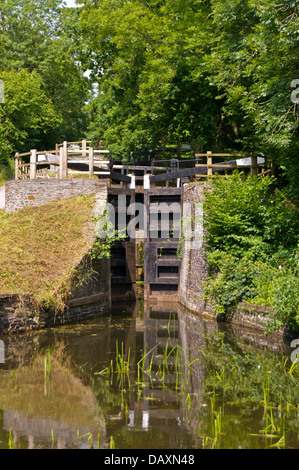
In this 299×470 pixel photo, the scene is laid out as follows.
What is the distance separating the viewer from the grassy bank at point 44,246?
1296 cm

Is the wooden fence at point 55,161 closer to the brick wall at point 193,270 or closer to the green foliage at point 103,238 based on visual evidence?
the green foliage at point 103,238

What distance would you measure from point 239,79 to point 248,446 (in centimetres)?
1302

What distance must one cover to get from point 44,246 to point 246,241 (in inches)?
233

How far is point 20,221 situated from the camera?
16422 mm

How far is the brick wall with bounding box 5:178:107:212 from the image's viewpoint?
57.4ft

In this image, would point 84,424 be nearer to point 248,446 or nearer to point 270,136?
point 248,446

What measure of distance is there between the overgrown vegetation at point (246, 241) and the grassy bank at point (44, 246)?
3.95m

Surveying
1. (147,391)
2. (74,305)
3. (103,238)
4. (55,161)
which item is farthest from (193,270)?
(147,391)

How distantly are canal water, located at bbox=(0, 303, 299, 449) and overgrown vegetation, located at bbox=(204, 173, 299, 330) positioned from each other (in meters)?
1.13

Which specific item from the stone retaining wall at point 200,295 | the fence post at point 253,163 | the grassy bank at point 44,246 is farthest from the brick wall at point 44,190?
the fence post at point 253,163

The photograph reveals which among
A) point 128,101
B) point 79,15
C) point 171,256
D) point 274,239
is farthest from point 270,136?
point 79,15

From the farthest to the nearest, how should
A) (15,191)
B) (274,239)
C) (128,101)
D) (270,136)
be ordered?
(128,101), (15,191), (274,239), (270,136)

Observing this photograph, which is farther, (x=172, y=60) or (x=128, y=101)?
(x=128, y=101)

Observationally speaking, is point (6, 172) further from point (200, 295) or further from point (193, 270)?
Answer: point (200, 295)
